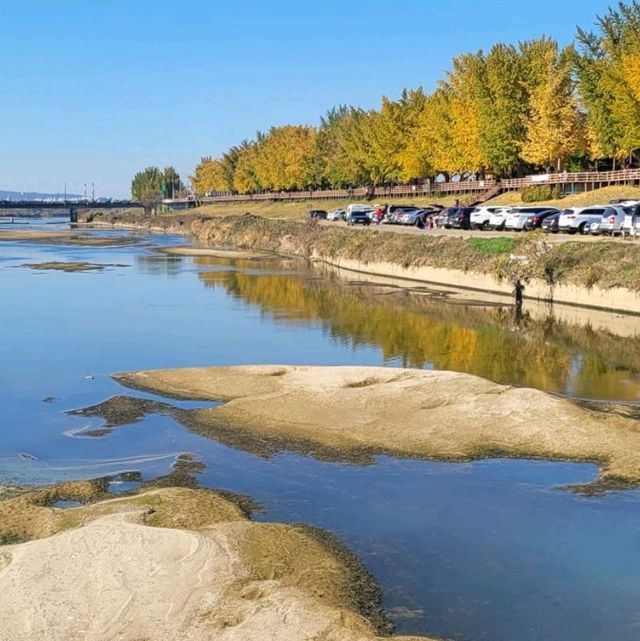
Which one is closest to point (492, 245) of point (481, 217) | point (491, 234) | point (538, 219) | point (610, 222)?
point (610, 222)

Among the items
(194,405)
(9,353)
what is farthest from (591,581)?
(9,353)

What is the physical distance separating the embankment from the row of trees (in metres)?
17.5

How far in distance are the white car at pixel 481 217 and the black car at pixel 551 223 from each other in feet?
21.4

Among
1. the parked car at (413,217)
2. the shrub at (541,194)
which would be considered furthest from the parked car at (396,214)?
the shrub at (541,194)

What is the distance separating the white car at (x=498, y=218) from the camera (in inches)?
2271

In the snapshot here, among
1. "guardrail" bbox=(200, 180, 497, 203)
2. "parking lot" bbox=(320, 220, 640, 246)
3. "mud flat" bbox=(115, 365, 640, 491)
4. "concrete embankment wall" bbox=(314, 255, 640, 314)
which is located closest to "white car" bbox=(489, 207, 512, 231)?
"parking lot" bbox=(320, 220, 640, 246)

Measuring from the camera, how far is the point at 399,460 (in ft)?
56.6

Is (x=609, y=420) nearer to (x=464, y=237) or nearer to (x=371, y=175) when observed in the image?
(x=464, y=237)

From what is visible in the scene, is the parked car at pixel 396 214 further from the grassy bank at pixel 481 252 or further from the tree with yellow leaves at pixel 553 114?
the tree with yellow leaves at pixel 553 114

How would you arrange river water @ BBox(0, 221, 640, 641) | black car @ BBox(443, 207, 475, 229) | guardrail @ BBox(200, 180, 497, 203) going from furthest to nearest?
1. guardrail @ BBox(200, 180, 497, 203)
2. black car @ BBox(443, 207, 475, 229)
3. river water @ BBox(0, 221, 640, 641)

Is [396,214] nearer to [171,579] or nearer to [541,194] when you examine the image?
[541,194]

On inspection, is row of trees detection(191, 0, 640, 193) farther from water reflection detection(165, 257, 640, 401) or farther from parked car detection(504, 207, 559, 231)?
water reflection detection(165, 257, 640, 401)

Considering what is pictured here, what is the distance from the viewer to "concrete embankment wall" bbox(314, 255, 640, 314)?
3753 centimetres

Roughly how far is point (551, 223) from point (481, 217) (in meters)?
9.00
